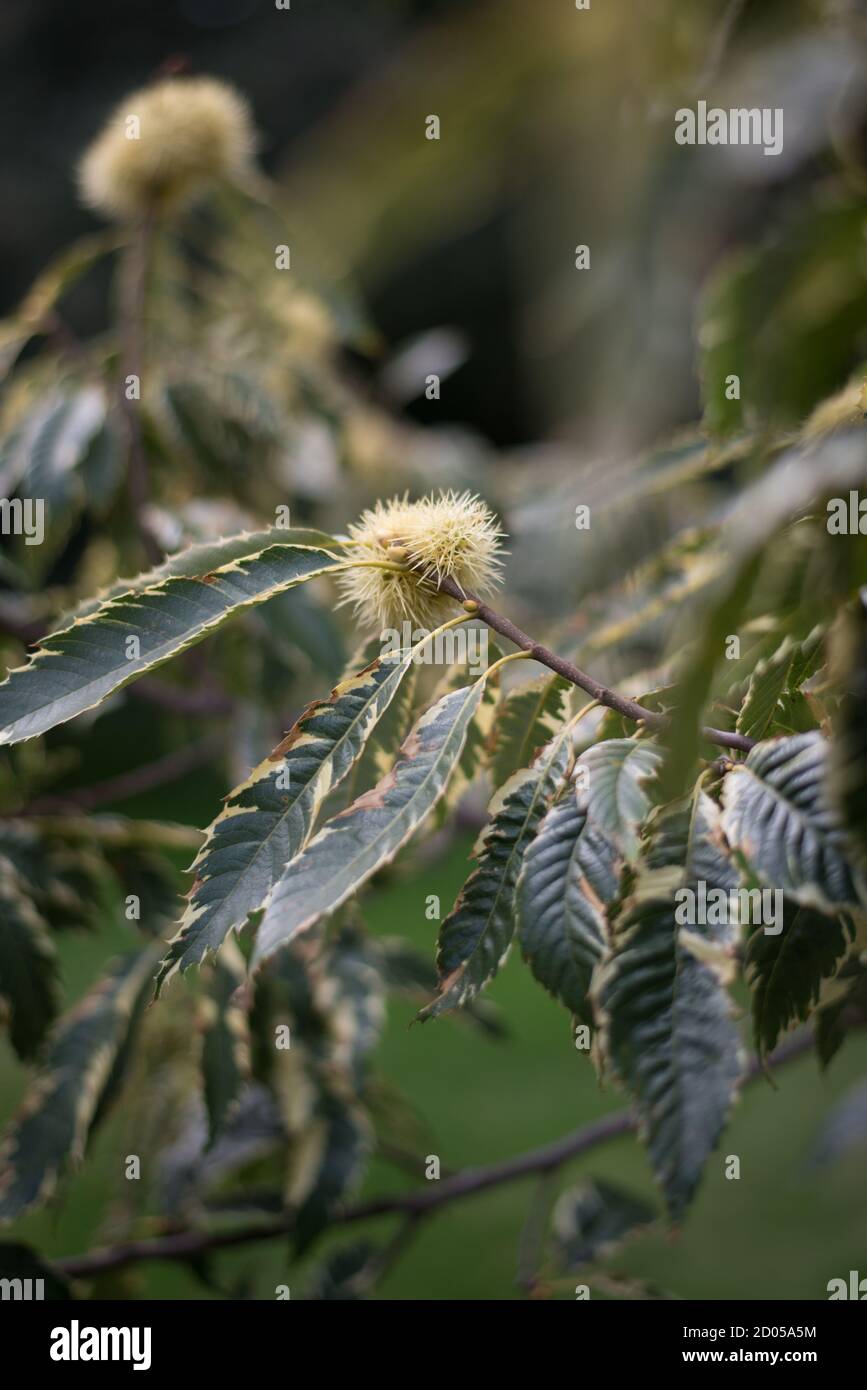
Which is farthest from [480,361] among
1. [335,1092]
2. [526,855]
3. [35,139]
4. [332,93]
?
[526,855]

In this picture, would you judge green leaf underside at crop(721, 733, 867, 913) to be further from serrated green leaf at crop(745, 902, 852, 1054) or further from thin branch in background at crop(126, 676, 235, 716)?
thin branch in background at crop(126, 676, 235, 716)

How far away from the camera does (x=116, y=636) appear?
68 cm

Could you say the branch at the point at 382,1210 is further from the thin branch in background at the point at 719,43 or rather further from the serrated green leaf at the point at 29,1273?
the thin branch in background at the point at 719,43

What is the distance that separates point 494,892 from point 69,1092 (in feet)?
2.37

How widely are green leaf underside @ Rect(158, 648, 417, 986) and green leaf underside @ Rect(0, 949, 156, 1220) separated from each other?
25.3 inches

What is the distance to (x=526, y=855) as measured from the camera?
644 millimetres

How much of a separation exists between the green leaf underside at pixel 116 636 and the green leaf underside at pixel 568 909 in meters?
0.22

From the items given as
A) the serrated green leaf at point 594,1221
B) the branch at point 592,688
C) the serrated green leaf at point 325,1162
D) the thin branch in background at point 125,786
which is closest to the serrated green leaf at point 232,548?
the branch at point 592,688

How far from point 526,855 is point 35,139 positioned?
8.17 metres

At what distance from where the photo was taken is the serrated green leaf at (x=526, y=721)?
0.76 meters

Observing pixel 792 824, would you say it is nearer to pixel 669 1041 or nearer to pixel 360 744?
pixel 669 1041

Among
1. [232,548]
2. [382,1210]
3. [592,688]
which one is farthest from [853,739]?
[382,1210]

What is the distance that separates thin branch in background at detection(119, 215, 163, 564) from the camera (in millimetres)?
1363
